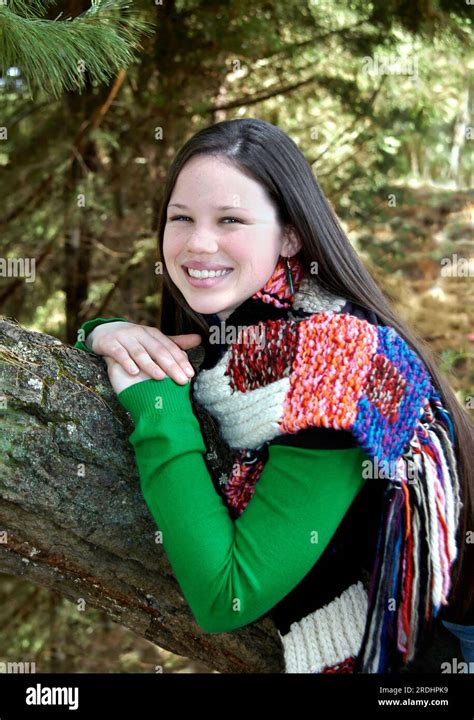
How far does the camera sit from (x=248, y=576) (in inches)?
66.9

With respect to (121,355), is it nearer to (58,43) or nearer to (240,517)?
(240,517)

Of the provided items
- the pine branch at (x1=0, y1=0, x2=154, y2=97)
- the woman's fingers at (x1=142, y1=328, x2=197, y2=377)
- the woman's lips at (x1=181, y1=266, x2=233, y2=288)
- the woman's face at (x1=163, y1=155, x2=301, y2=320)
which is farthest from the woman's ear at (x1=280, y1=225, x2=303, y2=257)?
the pine branch at (x1=0, y1=0, x2=154, y2=97)

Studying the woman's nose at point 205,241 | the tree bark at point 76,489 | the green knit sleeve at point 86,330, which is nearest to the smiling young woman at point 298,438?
the woman's nose at point 205,241

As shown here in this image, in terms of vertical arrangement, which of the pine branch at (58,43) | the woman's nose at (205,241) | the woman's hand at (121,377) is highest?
the pine branch at (58,43)

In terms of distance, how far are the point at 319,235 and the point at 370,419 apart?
1.60 feet

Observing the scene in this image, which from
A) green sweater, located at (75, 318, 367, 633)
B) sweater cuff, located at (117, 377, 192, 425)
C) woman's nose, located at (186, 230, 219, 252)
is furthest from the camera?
woman's nose, located at (186, 230, 219, 252)

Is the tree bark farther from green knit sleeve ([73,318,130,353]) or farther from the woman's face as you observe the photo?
the woman's face

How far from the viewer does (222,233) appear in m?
1.91

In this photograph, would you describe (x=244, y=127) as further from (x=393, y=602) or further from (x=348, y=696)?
(x=348, y=696)

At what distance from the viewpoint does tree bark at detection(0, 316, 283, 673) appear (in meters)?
1.82

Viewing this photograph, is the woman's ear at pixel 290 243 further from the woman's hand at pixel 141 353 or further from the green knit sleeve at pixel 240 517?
the green knit sleeve at pixel 240 517

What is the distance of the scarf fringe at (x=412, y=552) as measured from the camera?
186 centimetres

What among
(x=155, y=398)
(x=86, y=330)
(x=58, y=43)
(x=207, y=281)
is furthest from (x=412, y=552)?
(x=58, y=43)

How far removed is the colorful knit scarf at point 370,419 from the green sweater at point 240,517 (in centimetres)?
9
